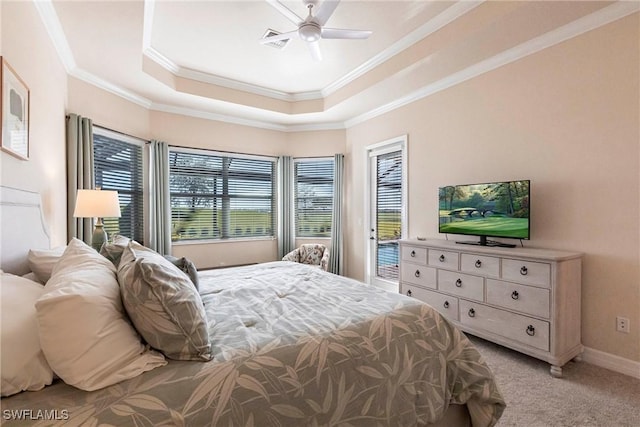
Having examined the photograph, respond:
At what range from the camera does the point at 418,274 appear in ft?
10.8

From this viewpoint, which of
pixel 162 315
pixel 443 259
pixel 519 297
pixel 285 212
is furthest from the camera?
pixel 285 212

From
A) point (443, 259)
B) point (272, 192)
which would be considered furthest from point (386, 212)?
point (272, 192)

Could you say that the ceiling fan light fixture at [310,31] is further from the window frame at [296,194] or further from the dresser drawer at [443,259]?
the window frame at [296,194]

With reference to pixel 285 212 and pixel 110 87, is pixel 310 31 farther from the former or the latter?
pixel 285 212

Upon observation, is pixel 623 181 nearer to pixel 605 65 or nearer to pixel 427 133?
pixel 605 65

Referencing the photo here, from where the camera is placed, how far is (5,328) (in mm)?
879

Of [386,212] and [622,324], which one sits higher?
[386,212]

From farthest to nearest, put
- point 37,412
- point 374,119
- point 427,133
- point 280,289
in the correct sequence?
point 374,119 → point 427,133 → point 280,289 → point 37,412

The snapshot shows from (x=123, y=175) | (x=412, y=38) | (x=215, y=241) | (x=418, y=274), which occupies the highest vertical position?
(x=412, y=38)

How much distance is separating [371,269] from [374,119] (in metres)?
2.39

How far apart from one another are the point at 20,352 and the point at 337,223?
441 cm

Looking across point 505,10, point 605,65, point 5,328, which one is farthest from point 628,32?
point 5,328

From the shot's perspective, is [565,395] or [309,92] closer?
[565,395]

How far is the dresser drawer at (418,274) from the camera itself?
3.14 m
